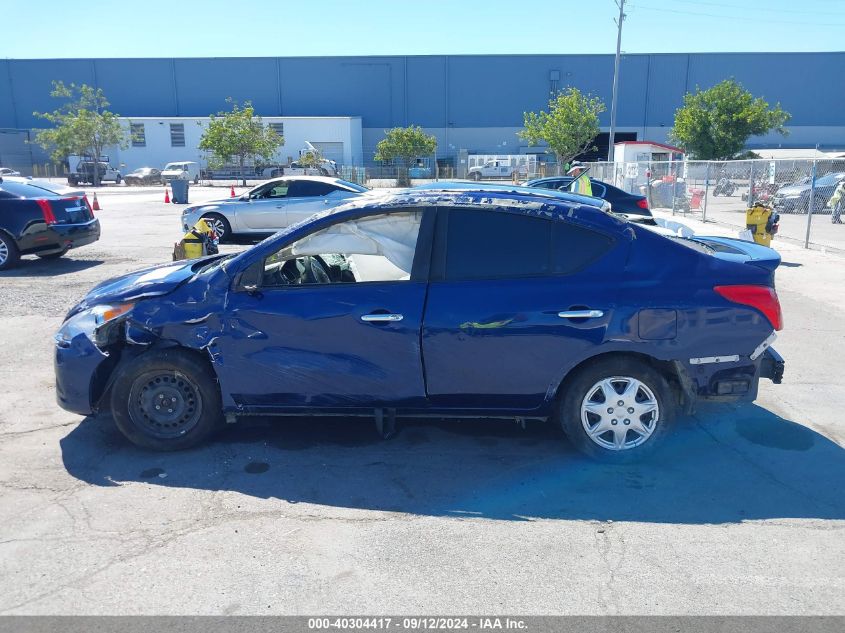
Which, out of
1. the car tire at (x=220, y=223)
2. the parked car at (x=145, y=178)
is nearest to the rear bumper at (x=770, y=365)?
the car tire at (x=220, y=223)

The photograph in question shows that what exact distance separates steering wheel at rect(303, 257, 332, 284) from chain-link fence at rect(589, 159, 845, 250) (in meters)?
14.5

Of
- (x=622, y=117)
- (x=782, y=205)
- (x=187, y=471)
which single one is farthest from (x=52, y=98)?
(x=187, y=471)

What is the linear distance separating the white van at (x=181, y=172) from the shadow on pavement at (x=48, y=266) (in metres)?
40.6

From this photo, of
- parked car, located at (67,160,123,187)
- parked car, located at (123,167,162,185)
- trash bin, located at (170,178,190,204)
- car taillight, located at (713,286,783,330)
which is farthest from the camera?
parked car, located at (67,160,123,187)

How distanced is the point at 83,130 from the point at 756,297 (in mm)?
64337

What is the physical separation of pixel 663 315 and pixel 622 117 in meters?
63.7

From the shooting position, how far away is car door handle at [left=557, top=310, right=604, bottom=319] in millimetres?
4430

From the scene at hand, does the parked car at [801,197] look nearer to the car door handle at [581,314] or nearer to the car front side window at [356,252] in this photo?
the car door handle at [581,314]

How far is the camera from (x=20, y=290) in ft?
35.3

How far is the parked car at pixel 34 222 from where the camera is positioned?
40.0ft

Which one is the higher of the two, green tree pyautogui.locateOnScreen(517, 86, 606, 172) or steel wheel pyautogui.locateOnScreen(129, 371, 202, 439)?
green tree pyautogui.locateOnScreen(517, 86, 606, 172)

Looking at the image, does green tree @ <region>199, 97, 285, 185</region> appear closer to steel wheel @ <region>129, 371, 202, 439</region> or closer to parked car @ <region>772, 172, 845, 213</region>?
parked car @ <region>772, 172, 845, 213</region>

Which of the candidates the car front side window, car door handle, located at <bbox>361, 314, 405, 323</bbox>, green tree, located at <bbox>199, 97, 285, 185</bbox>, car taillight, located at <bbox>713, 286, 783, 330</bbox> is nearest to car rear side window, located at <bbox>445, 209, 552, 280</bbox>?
the car front side window

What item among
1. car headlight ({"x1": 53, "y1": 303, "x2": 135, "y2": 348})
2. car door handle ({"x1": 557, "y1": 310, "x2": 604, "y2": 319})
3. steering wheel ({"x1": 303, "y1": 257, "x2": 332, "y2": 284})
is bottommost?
car headlight ({"x1": 53, "y1": 303, "x2": 135, "y2": 348})
